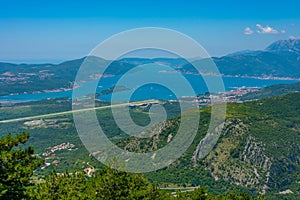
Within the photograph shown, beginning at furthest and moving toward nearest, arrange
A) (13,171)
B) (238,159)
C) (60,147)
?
(60,147)
(238,159)
(13,171)

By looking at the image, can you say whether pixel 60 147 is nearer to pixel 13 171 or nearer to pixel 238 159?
pixel 238 159

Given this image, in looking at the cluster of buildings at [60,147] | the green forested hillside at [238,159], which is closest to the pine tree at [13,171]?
the green forested hillside at [238,159]

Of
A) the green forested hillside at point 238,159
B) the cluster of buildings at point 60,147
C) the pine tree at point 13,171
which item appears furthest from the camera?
the cluster of buildings at point 60,147

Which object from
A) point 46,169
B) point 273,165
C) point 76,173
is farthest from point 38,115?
point 76,173

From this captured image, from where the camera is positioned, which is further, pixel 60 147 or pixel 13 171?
pixel 60 147

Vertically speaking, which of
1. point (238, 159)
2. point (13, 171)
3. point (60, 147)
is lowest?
point (60, 147)

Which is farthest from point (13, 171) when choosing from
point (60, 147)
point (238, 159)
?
point (60, 147)

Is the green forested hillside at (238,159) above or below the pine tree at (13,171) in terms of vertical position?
below

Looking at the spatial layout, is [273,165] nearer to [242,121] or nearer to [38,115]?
[242,121]

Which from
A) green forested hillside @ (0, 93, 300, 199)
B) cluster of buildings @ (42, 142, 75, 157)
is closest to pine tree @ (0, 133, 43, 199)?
green forested hillside @ (0, 93, 300, 199)

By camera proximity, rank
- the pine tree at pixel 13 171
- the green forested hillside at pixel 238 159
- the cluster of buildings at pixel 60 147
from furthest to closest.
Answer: the cluster of buildings at pixel 60 147 < the green forested hillside at pixel 238 159 < the pine tree at pixel 13 171

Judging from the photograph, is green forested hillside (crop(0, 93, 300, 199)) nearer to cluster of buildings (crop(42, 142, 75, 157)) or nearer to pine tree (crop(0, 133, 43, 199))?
cluster of buildings (crop(42, 142, 75, 157))

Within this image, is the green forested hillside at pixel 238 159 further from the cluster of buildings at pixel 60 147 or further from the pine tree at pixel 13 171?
the pine tree at pixel 13 171
